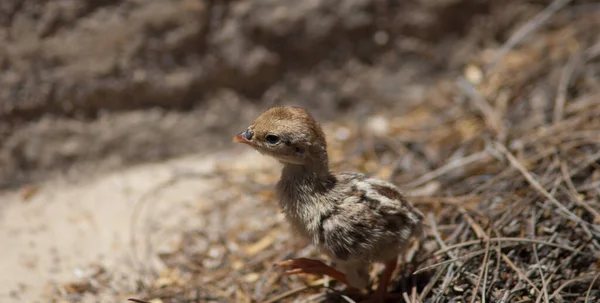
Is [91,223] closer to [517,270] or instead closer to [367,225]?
[367,225]

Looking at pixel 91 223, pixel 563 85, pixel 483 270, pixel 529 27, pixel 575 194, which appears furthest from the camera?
pixel 529 27

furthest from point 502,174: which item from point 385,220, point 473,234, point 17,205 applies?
point 17,205

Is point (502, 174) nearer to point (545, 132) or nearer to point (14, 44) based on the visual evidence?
point (545, 132)

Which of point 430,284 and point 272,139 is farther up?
point 272,139

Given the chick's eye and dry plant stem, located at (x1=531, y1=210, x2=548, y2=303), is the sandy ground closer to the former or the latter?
the chick's eye

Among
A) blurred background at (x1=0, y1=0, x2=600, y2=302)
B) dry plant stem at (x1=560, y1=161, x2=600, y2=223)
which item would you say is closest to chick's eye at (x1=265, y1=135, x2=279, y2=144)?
blurred background at (x1=0, y1=0, x2=600, y2=302)

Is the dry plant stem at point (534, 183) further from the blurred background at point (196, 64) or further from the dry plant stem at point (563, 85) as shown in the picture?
the blurred background at point (196, 64)

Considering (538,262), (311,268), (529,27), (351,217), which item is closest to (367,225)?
(351,217)
